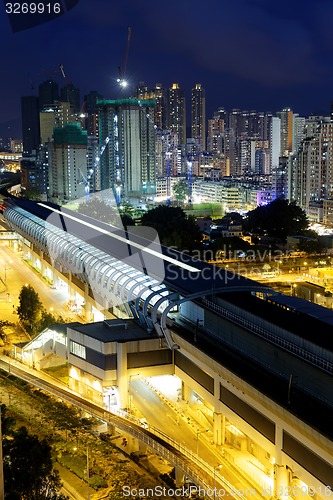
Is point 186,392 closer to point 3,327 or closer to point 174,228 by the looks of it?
point 3,327

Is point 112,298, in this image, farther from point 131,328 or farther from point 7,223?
point 7,223

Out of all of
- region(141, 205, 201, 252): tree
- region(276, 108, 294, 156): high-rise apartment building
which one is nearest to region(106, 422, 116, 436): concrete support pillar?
region(141, 205, 201, 252): tree

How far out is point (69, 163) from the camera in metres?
20.1

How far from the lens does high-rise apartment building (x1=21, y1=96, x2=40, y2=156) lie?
3492 centimetres

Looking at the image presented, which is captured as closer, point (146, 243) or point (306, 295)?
point (146, 243)

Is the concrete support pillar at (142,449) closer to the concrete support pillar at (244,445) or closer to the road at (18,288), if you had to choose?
the concrete support pillar at (244,445)

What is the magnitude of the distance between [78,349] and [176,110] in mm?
31457

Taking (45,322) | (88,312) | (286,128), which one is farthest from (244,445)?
(286,128)

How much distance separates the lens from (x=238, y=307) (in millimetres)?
4086

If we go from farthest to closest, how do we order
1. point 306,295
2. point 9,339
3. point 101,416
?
point 306,295, point 9,339, point 101,416

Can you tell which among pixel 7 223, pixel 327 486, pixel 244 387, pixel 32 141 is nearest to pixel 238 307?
pixel 244 387

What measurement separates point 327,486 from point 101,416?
1656 mm

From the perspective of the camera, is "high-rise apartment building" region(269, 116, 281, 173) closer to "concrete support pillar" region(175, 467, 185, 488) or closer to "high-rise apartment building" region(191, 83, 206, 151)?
"high-rise apartment building" region(191, 83, 206, 151)

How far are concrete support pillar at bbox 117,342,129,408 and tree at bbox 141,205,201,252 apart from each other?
6.57 m
